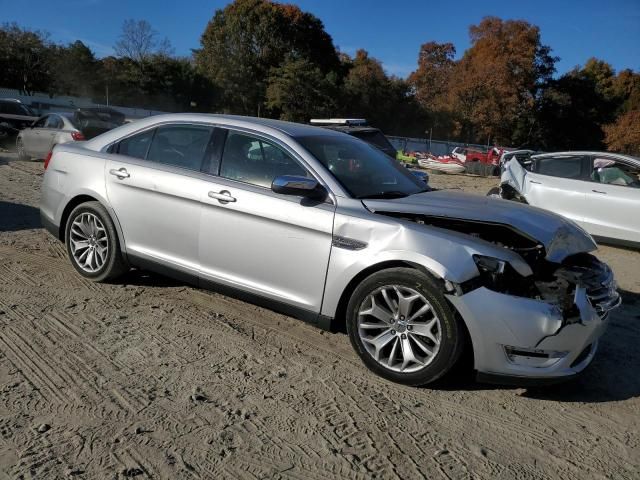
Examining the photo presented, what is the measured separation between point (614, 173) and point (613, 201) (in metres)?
0.61

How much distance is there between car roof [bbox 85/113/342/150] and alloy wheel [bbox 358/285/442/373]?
1.56 meters

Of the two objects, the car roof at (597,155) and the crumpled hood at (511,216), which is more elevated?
the car roof at (597,155)

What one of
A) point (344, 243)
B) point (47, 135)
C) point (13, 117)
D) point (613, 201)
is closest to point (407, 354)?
point (344, 243)

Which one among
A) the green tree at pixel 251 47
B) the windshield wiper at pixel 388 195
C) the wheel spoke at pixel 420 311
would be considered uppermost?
the green tree at pixel 251 47

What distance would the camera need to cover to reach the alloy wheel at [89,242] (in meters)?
4.85

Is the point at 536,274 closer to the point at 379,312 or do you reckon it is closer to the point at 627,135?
the point at 379,312

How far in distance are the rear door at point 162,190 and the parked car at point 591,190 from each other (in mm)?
6417

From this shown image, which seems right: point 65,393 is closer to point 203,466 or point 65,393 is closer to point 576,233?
point 203,466

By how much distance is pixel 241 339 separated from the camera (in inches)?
157

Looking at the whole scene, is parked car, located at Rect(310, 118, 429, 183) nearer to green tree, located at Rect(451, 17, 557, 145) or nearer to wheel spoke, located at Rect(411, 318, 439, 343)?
wheel spoke, located at Rect(411, 318, 439, 343)

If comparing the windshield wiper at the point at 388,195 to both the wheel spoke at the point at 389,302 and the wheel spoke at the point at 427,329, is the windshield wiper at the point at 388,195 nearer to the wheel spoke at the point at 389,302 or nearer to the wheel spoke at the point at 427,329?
the wheel spoke at the point at 389,302

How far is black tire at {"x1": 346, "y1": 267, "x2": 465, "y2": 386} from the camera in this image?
3199mm

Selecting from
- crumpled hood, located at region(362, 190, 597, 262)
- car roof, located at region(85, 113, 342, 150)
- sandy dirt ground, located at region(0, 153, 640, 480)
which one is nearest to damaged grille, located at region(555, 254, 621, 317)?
crumpled hood, located at region(362, 190, 597, 262)

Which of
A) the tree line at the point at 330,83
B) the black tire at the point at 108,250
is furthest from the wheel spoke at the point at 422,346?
the tree line at the point at 330,83
